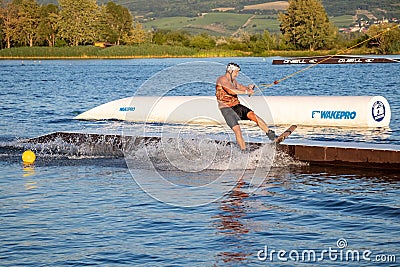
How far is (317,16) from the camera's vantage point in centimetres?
13575

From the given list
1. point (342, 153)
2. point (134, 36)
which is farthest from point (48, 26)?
point (342, 153)

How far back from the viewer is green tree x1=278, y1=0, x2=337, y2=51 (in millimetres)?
132375

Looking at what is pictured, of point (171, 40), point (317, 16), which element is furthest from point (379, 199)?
point (317, 16)

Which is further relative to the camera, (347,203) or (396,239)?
(347,203)

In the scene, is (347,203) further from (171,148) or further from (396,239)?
(171,148)

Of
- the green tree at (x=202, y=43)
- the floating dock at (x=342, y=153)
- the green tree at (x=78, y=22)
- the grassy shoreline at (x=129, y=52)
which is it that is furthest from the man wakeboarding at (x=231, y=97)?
the green tree at (x=78, y=22)

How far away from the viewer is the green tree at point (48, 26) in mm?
141000

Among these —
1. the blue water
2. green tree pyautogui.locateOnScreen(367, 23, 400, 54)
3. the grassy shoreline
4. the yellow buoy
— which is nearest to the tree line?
the grassy shoreline

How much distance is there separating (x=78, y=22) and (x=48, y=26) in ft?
23.9

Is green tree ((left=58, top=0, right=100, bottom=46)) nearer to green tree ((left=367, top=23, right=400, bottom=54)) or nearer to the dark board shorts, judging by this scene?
green tree ((left=367, top=23, right=400, bottom=54))

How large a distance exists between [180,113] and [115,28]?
130782 mm

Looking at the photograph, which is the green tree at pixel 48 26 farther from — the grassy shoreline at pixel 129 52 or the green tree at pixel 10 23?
the grassy shoreline at pixel 129 52

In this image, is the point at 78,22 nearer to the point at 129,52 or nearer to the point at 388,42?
the point at 129,52

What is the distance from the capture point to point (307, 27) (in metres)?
133
